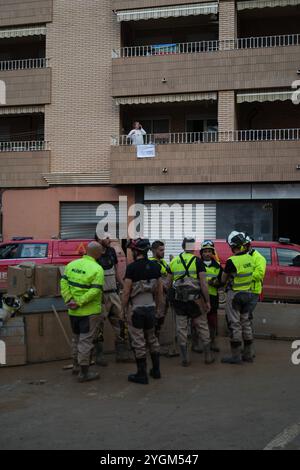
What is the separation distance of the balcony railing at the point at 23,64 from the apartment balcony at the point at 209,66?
3.13m

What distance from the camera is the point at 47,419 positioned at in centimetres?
579

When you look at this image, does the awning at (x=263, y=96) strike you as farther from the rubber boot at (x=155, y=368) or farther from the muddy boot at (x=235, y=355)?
the rubber boot at (x=155, y=368)

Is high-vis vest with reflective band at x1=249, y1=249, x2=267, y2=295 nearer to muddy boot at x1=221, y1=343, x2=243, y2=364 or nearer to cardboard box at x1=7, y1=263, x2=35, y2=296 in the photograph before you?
muddy boot at x1=221, y1=343, x2=243, y2=364

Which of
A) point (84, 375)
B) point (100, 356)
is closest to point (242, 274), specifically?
point (100, 356)

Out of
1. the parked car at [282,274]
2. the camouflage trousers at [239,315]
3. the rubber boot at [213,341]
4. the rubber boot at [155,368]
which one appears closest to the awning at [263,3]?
the parked car at [282,274]

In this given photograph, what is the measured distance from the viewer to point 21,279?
8828 millimetres

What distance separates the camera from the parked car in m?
13.0

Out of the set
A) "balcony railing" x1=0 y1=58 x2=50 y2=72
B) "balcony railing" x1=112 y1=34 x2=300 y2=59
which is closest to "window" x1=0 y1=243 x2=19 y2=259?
"balcony railing" x1=112 y1=34 x2=300 y2=59

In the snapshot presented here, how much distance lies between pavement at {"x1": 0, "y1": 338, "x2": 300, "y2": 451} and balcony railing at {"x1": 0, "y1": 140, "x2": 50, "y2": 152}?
14194mm

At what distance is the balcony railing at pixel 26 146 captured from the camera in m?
21.4

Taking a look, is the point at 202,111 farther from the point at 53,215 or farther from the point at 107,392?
the point at 107,392

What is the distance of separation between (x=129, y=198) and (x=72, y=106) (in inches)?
154

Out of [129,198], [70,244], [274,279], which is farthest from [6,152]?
[274,279]

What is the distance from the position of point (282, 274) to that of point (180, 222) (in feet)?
25.4
